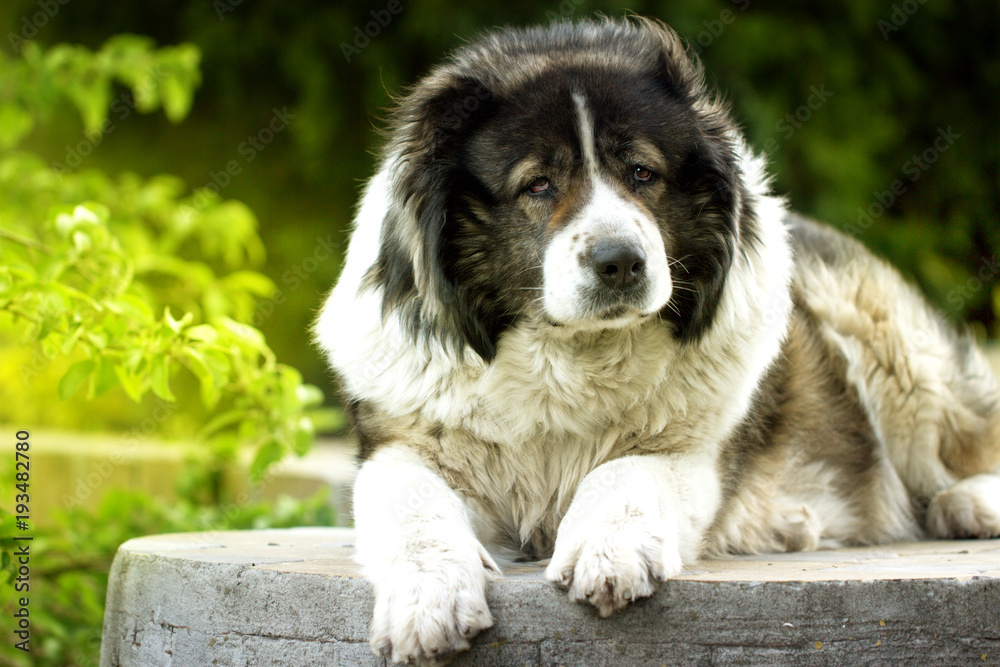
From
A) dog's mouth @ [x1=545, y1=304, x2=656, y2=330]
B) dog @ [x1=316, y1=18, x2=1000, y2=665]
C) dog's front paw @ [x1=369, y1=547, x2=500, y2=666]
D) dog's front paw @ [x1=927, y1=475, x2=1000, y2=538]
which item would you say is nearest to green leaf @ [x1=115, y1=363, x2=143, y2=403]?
dog @ [x1=316, y1=18, x2=1000, y2=665]

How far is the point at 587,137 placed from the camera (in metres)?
2.22

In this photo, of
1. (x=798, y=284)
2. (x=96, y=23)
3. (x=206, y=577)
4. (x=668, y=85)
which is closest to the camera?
(x=206, y=577)

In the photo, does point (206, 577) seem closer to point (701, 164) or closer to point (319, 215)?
point (701, 164)

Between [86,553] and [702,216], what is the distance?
268 centimetres

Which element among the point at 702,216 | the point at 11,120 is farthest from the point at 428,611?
the point at 11,120

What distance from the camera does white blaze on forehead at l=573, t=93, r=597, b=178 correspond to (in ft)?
7.27

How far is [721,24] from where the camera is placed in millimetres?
5180

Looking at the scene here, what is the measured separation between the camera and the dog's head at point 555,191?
85.5 inches

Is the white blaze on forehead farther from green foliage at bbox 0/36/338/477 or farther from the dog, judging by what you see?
green foliage at bbox 0/36/338/477

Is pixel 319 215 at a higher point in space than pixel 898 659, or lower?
higher

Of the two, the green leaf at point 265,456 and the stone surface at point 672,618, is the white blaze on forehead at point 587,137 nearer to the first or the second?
the stone surface at point 672,618

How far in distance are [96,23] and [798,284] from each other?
16.7 feet

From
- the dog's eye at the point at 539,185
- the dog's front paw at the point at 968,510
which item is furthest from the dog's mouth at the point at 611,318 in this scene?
the dog's front paw at the point at 968,510

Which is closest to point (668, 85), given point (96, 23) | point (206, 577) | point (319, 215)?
point (206, 577)
